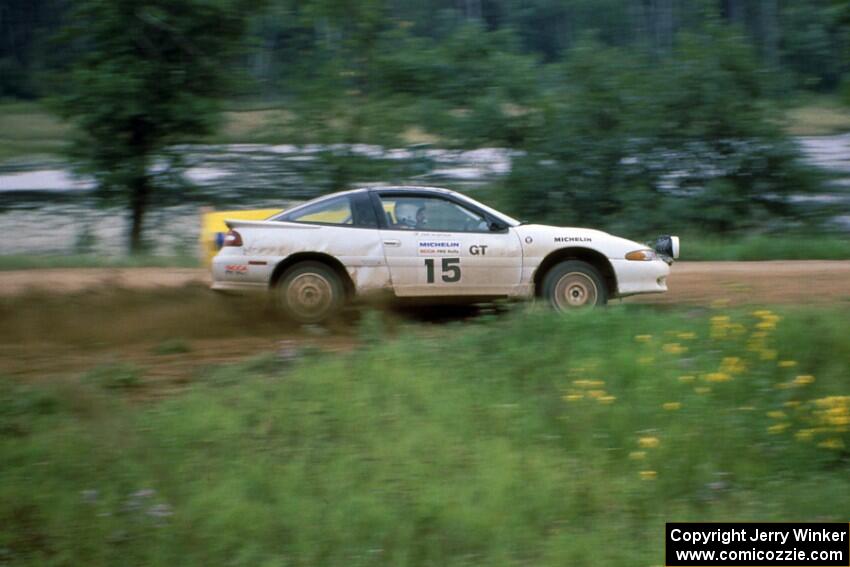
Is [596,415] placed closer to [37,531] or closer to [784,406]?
[784,406]

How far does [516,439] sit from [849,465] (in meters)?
2.15

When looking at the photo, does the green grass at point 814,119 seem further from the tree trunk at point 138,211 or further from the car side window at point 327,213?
the car side window at point 327,213

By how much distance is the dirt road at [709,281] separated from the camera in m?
11.7

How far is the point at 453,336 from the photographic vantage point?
8773mm

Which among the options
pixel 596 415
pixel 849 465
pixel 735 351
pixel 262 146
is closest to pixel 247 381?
pixel 596 415

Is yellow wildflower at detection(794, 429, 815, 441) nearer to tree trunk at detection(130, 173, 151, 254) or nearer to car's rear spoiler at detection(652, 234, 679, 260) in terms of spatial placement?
car's rear spoiler at detection(652, 234, 679, 260)

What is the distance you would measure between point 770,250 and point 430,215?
9517mm

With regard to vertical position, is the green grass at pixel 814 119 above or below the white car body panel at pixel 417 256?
above

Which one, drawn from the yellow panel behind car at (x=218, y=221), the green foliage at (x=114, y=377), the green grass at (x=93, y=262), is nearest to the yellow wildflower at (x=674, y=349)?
the green foliage at (x=114, y=377)

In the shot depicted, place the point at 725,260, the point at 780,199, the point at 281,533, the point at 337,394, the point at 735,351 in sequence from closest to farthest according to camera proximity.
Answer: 1. the point at 281,533
2. the point at 337,394
3. the point at 735,351
4. the point at 725,260
5. the point at 780,199

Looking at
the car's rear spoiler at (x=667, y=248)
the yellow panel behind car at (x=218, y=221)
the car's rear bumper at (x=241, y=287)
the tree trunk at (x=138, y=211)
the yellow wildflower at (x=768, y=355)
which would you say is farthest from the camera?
the tree trunk at (x=138, y=211)

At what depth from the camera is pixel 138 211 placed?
19.9 m

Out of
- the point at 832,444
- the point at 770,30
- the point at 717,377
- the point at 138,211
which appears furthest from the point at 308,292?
the point at 770,30

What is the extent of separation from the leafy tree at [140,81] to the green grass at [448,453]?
39.0 feet
